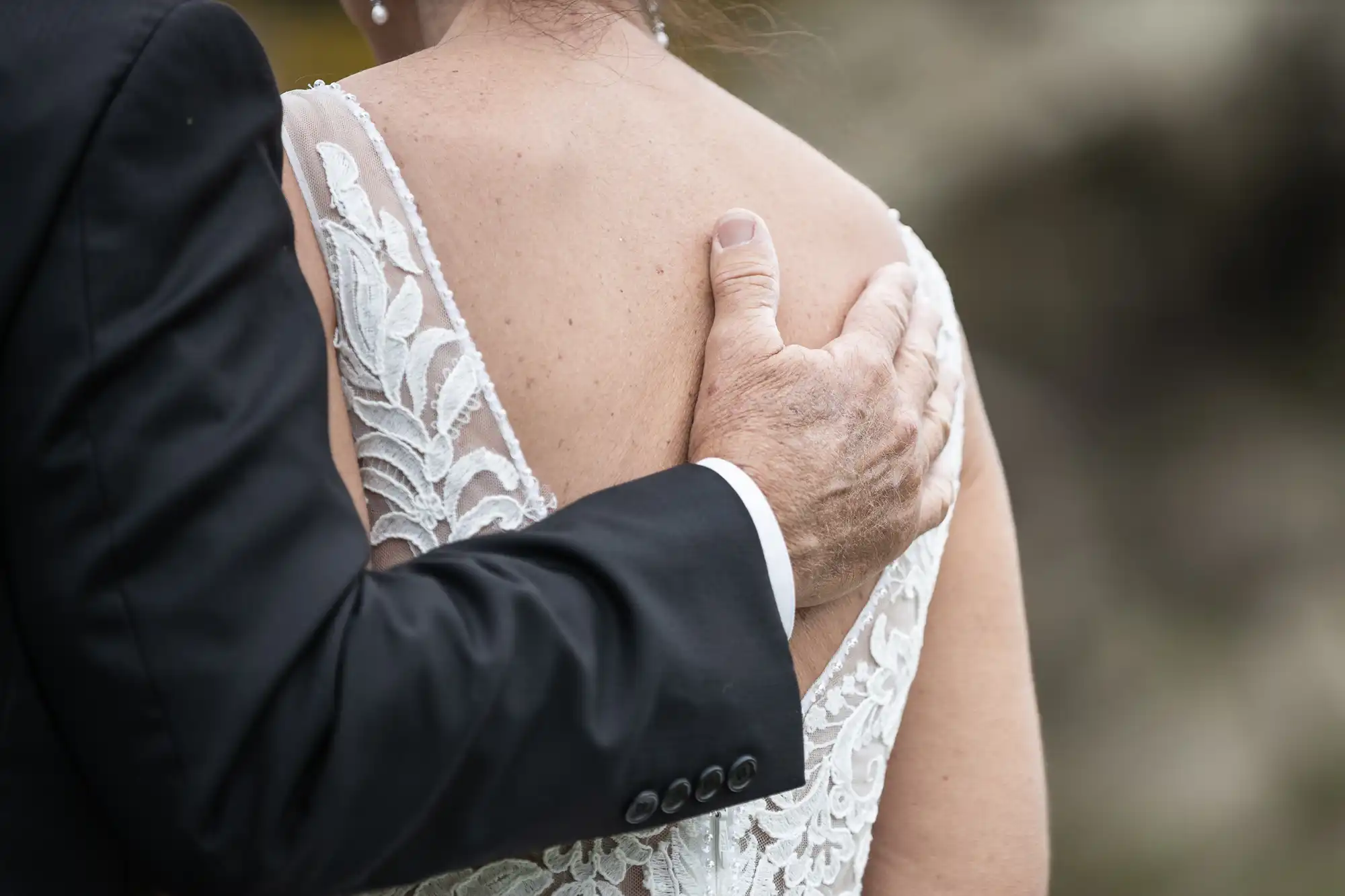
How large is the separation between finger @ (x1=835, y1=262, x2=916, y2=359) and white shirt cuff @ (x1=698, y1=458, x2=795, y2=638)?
25 centimetres

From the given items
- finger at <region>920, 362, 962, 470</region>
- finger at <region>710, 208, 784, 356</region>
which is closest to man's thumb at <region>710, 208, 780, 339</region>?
finger at <region>710, 208, 784, 356</region>

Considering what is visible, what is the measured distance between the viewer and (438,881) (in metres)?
1.28

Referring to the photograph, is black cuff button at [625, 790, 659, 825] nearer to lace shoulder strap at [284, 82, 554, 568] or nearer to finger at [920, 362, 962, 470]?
lace shoulder strap at [284, 82, 554, 568]

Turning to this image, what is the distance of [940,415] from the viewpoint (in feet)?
5.09

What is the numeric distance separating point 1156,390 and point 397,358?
12.0 feet

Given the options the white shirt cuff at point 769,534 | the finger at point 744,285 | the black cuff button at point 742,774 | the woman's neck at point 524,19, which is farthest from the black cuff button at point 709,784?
the woman's neck at point 524,19

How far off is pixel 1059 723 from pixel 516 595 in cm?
372

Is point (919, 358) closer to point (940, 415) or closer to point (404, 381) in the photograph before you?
point (940, 415)

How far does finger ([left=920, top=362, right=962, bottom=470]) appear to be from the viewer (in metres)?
1.51

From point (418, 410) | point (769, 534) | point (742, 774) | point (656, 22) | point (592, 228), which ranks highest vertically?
point (656, 22)

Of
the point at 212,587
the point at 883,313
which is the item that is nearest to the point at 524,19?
the point at 883,313

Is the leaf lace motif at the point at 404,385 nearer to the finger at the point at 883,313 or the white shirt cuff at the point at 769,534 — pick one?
the white shirt cuff at the point at 769,534

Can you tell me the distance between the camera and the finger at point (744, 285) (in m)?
1.32

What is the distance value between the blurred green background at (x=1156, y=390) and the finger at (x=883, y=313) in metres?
2.88
